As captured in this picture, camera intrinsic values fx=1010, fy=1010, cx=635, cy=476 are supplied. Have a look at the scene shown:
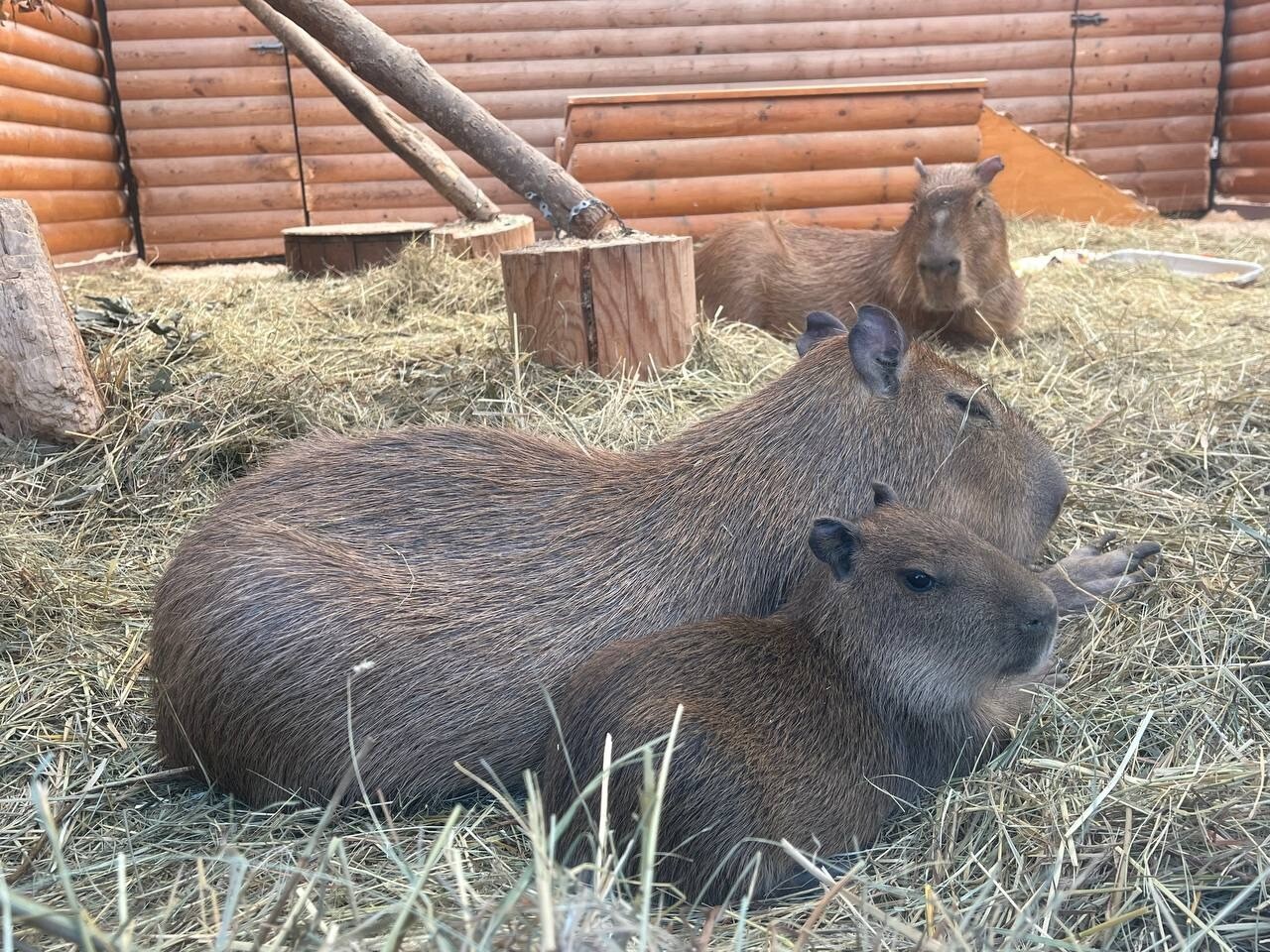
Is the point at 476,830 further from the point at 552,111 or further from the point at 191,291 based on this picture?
the point at 552,111

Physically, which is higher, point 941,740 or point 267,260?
point 267,260

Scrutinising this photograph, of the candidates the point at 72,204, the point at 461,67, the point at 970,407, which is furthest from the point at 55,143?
the point at 970,407

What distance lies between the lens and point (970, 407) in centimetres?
276

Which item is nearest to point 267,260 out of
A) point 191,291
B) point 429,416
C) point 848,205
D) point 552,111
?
point 552,111

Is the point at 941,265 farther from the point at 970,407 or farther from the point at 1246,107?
the point at 1246,107

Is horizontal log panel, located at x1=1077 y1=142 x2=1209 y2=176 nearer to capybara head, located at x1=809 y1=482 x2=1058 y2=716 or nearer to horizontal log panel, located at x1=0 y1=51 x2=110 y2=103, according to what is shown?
horizontal log panel, located at x1=0 y1=51 x2=110 y2=103

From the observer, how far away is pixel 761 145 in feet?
31.9

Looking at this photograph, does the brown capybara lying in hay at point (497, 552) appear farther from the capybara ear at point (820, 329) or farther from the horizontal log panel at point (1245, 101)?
the horizontal log panel at point (1245, 101)

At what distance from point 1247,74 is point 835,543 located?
48.7ft

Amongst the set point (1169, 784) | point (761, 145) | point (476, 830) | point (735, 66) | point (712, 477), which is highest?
A: point (735, 66)

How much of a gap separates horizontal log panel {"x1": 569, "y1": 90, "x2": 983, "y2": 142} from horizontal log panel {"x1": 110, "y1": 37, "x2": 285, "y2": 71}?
523cm

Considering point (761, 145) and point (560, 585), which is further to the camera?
point (761, 145)

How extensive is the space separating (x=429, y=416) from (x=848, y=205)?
23.1ft

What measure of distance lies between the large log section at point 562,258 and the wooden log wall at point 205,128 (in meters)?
8.77
